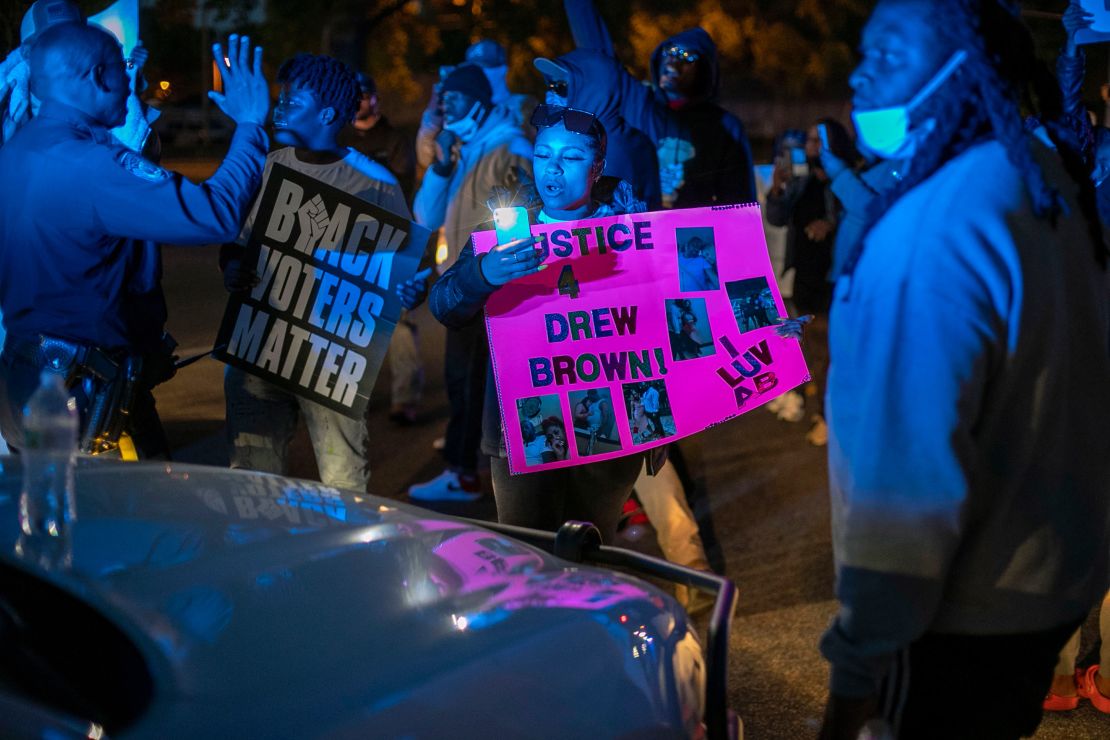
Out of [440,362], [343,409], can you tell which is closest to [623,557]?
[343,409]

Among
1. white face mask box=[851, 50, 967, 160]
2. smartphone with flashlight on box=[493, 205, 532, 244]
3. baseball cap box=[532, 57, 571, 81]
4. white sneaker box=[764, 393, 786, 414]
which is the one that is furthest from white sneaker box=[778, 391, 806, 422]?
white face mask box=[851, 50, 967, 160]

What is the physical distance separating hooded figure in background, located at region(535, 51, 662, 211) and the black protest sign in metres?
1.10

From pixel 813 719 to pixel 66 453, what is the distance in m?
2.62

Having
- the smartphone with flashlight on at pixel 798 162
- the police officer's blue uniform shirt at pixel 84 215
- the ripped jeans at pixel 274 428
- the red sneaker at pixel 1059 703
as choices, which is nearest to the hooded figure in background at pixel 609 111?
the ripped jeans at pixel 274 428

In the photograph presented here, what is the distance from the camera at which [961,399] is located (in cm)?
207

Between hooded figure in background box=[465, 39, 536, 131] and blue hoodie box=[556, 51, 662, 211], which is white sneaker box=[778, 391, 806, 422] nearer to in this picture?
hooded figure in background box=[465, 39, 536, 131]

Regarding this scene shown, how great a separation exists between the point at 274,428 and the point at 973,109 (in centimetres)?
337

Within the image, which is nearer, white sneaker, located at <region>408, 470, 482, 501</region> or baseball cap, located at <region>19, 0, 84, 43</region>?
baseball cap, located at <region>19, 0, 84, 43</region>

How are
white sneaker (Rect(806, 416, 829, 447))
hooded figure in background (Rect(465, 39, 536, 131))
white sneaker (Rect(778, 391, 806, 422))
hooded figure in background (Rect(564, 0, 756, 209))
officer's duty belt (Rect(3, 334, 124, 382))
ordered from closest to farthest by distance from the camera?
officer's duty belt (Rect(3, 334, 124, 382))
hooded figure in background (Rect(564, 0, 756, 209))
hooded figure in background (Rect(465, 39, 536, 131))
white sneaker (Rect(806, 416, 829, 447))
white sneaker (Rect(778, 391, 806, 422))

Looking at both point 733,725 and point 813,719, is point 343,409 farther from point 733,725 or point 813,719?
point 733,725

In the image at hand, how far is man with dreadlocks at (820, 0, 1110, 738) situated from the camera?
2.08 metres

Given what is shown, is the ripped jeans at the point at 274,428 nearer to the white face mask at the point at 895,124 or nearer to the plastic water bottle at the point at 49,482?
the plastic water bottle at the point at 49,482

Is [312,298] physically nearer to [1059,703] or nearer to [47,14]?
[47,14]

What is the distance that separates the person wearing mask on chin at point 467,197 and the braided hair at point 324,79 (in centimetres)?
146
